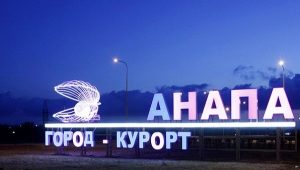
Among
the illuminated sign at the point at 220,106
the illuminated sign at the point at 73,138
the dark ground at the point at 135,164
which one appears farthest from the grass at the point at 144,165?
the illuminated sign at the point at 73,138

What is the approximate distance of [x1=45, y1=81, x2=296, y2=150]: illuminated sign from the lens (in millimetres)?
44500

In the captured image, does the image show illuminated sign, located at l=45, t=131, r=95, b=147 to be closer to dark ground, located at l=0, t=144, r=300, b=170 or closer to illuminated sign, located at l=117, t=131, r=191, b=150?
illuminated sign, located at l=117, t=131, r=191, b=150

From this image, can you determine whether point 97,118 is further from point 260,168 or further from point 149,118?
point 260,168

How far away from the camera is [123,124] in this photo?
52.5m

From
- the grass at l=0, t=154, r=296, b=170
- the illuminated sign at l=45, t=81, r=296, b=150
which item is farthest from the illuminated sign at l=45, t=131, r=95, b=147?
the grass at l=0, t=154, r=296, b=170

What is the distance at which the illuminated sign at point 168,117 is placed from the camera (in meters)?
44.5

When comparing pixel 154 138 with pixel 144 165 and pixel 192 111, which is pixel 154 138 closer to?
pixel 192 111

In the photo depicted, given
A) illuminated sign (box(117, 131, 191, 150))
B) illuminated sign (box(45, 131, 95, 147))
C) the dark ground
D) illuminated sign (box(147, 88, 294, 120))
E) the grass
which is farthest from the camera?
illuminated sign (box(45, 131, 95, 147))

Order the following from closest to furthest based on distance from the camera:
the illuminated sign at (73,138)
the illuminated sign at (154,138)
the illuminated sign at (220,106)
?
the illuminated sign at (220,106)
the illuminated sign at (154,138)
the illuminated sign at (73,138)

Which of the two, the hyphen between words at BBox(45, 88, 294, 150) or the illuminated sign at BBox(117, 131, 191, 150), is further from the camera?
the illuminated sign at BBox(117, 131, 191, 150)

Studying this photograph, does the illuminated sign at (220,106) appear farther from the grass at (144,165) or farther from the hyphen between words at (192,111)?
the grass at (144,165)

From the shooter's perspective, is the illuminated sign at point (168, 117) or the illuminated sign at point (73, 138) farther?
the illuminated sign at point (73, 138)

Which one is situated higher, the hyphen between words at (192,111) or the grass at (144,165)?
the hyphen between words at (192,111)

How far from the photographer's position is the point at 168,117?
165 feet
